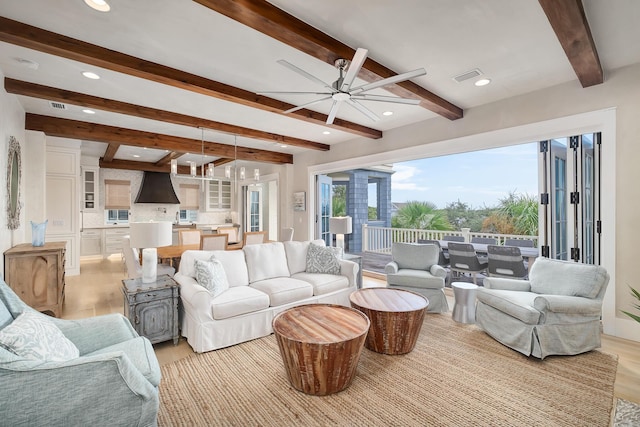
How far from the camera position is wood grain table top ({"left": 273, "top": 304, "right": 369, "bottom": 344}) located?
210 centimetres

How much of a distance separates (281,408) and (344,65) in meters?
2.68

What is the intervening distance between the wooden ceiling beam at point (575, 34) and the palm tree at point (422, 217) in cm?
486

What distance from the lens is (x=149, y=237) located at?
2834 millimetres

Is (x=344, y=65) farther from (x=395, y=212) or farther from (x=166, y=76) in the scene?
(x=395, y=212)

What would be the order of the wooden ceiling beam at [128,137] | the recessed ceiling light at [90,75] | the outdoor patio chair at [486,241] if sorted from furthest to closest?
the outdoor patio chair at [486,241], the wooden ceiling beam at [128,137], the recessed ceiling light at [90,75]

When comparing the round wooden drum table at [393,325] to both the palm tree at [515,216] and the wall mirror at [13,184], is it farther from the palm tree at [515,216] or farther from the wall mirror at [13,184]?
the palm tree at [515,216]

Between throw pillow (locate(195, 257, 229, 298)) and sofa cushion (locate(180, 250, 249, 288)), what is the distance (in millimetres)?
221

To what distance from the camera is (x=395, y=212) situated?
906 cm

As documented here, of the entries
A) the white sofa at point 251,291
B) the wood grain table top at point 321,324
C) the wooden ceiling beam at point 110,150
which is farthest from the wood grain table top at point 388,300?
the wooden ceiling beam at point 110,150

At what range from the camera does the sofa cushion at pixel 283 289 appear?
3199 millimetres

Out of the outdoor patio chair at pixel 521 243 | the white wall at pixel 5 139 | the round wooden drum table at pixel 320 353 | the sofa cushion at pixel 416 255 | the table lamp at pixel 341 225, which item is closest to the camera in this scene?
the round wooden drum table at pixel 320 353

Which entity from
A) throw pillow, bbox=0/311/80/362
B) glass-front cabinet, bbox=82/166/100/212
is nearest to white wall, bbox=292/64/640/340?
throw pillow, bbox=0/311/80/362

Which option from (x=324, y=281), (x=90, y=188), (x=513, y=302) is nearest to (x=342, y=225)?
(x=324, y=281)

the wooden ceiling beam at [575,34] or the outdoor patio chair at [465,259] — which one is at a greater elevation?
the wooden ceiling beam at [575,34]
